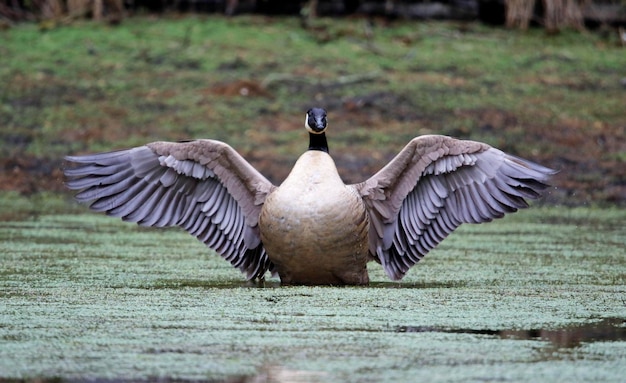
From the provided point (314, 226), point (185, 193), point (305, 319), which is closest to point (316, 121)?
point (314, 226)

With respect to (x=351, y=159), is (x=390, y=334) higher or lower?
higher

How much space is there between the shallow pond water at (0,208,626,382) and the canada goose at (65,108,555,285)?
233mm

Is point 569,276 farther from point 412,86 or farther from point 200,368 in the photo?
point 412,86

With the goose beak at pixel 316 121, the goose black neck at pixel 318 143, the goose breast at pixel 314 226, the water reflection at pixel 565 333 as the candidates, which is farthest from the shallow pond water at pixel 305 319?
the goose beak at pixel 316 121

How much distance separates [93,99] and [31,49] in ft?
A: 6.43

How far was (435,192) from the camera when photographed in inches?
350

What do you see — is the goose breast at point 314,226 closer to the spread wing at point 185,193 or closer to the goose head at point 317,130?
the goose head at point 317,130

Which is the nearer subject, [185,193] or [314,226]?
[314,226]

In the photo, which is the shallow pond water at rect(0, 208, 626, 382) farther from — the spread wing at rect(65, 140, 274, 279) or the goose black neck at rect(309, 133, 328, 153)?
the goose black neck at rect(309, 133, 328, 153)

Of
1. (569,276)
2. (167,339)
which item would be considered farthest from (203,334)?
(569,276)

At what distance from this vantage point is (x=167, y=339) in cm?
603

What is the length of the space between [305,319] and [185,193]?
2559mm

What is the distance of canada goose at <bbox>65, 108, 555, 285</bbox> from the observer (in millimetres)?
8398

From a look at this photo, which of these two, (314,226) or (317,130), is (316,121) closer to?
(317,130)
